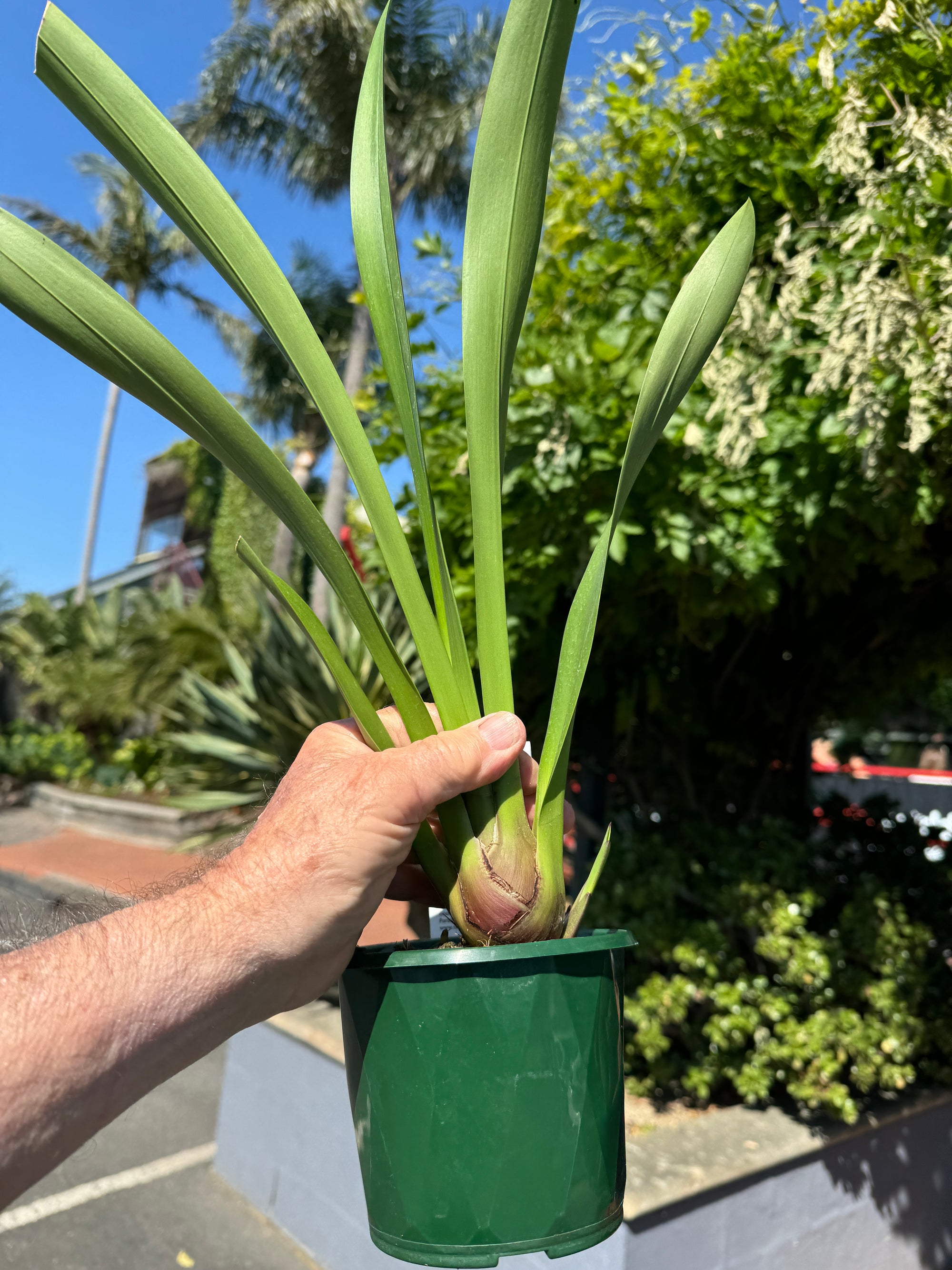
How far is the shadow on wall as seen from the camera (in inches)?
110

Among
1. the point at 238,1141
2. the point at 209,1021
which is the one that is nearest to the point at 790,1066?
the point at 238,1141

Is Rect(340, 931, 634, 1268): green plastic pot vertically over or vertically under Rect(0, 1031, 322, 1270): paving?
over

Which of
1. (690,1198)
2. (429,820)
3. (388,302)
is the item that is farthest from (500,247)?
(690,1198)

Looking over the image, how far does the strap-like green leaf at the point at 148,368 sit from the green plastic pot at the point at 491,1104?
12.8 inches

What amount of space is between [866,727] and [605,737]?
2.02 m

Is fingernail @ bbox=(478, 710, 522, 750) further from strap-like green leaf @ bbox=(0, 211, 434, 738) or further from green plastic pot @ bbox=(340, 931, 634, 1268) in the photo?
green plastic pot @ bbox=(340, 931, 634, 1268)

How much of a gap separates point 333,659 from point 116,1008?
414 millimetres

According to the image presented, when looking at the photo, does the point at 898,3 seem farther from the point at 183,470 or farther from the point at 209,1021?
the point at 183,470

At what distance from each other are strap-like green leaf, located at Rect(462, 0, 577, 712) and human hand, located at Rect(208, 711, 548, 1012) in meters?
0.12

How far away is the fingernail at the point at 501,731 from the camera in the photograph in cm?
97

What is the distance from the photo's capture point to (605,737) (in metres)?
3.50

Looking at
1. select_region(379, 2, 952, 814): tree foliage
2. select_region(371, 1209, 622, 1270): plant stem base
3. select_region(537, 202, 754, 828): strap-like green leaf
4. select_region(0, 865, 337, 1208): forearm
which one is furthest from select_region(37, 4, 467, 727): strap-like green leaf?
select_region(379, 2, 952, 814): tree foliage

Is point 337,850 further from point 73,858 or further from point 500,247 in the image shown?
point 73,858

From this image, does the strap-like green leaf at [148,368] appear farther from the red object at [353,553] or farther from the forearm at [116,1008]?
the red object at [353,553]
